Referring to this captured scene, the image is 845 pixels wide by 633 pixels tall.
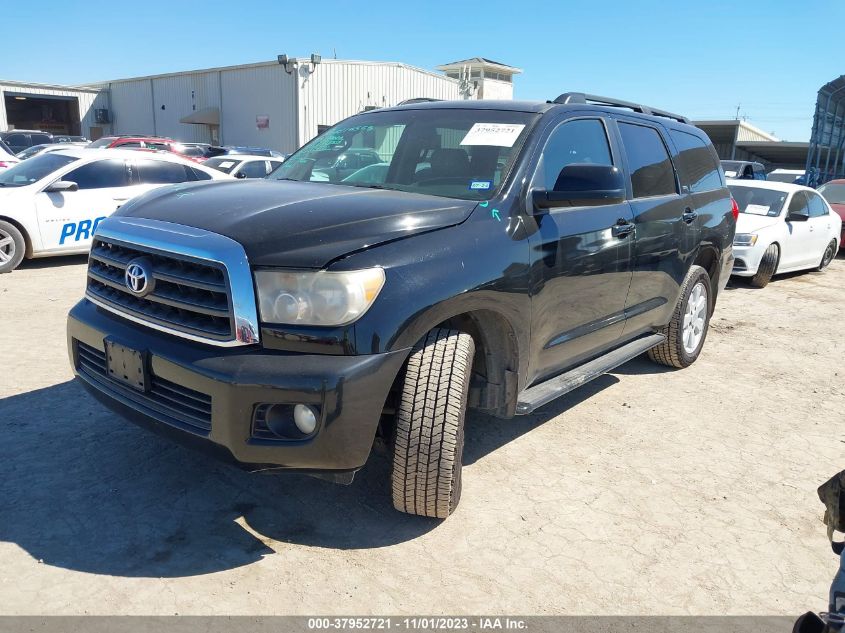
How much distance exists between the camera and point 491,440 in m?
4.08

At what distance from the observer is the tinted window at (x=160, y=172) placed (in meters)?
9.23

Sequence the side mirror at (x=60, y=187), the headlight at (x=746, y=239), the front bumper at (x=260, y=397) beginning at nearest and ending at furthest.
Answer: the front bumper at (x=260, y=397), the side mirror at (x=60, y=187), the headlight at (x=746, y=239)

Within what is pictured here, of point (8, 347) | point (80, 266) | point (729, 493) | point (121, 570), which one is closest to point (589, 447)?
point (729, 493)

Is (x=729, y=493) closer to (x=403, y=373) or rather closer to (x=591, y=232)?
(x=591, y=232)

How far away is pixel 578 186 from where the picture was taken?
3365 millimetres

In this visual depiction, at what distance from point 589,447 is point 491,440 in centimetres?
57

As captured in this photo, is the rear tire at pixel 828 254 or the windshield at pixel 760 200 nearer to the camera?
the windshield at pixel 760 200

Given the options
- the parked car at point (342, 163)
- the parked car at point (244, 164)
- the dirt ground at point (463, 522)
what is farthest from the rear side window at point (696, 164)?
the parked car at point (244, 164)

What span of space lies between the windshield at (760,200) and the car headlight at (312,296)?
9.14 meters

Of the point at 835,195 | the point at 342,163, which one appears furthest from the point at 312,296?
the point at 835,195

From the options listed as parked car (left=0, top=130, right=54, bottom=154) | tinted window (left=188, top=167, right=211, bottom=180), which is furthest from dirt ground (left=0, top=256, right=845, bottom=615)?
parked car (left=0, top=130, right=54, bottom=154)

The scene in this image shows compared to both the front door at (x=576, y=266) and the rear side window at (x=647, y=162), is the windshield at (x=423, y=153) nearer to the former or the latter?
the front door at (x=576, y=266)

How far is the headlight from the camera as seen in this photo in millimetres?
9367

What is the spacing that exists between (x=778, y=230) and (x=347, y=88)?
27.2m
